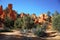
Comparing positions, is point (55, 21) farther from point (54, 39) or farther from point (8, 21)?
point (8, 21)

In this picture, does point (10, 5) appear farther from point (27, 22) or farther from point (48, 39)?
point (48, 39)

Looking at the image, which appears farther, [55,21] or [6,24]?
[6,24]

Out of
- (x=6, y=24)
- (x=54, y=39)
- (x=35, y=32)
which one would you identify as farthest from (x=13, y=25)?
(x=54, y=39)

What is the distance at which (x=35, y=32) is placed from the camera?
1382 inches

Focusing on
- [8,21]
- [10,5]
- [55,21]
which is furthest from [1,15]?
[55,21]

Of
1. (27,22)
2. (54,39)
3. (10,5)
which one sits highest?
(10,5)

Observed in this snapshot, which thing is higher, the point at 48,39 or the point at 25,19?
the point at 25,19

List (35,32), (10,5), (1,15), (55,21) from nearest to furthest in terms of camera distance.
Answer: (35,32)
(55,21)
(1,15)
(10,5)

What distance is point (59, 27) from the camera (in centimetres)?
3603

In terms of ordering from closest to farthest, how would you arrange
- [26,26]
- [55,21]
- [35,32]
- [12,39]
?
[12,39] < [35,32] < [55,21] < [26,26]

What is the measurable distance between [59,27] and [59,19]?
2.05 meters

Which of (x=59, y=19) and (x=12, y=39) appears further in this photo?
(x=59, y=19)

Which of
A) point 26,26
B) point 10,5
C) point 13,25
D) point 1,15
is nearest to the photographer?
point 26,26

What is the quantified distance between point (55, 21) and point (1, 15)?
26.2 metres
